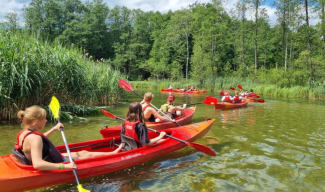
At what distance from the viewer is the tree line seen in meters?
19.9

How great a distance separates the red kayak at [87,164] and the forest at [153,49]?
9.50 feet

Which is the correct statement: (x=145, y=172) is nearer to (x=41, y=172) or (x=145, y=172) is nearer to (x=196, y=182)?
(x=196, y=182)

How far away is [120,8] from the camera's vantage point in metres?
51.5

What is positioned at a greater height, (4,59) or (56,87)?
(4,59)

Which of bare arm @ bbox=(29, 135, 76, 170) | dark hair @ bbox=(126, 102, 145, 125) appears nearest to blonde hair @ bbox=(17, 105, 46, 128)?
bare arm @ bbox=(29, 135, 76, 170)

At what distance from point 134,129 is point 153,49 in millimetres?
40699

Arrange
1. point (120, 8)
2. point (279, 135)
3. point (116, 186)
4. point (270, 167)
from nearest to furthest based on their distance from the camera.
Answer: point (116, 186) < point (270, 167) < point (279, 135) < point (120, 8)

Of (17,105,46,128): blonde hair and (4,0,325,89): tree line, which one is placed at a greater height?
(4,0,325,89): tree line

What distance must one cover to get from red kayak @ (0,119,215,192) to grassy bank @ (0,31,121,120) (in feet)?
9.48

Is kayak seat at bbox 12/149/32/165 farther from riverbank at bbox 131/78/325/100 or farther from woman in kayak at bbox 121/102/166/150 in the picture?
riverbank at bbox 131/78/325/100

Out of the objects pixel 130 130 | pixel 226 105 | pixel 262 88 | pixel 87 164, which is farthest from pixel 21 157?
pixel 262 88

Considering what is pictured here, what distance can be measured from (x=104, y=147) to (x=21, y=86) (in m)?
2.95

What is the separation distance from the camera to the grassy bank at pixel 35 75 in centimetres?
612

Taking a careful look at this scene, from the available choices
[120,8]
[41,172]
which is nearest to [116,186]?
[41,172]
